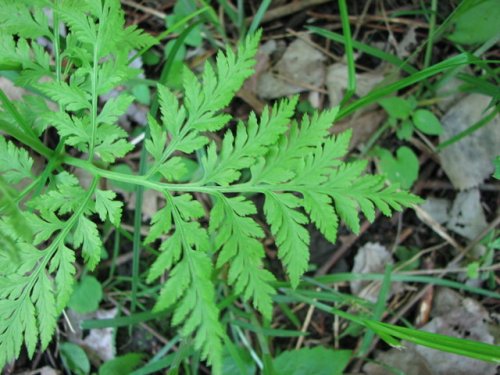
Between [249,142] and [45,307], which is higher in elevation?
[249,142]

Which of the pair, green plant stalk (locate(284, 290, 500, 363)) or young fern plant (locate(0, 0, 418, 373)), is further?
young fern plant (locate(0, 0, 418, 373))

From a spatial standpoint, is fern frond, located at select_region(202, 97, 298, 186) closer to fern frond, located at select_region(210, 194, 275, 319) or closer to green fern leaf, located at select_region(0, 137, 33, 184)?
fern frond, located at select_region(210, 194, 275, 319)

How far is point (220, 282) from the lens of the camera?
2.47 m

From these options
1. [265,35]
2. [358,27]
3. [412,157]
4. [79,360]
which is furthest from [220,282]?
[358,27]

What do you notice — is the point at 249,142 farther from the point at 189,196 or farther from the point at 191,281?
the point at 191,281

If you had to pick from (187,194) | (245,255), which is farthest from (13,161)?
(245,255)

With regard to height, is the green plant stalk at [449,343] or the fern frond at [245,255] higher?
the fern frond at [245,255]

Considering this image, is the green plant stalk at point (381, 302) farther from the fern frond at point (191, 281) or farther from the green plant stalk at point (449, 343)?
the fern frond at point (191, 281)

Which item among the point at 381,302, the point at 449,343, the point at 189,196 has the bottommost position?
the point at 381,302

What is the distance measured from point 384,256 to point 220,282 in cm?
99

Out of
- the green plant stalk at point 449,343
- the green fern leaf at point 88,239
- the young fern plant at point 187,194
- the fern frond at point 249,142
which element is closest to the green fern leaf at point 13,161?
the young fern plant at point 187,194

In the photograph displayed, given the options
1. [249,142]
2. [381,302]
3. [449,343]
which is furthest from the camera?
[381,302]

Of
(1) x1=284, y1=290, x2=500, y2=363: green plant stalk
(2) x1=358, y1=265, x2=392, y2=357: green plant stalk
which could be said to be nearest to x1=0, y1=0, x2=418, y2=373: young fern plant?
(1) x1=284, y1=290, x2=500, y2=363: green plant stalk

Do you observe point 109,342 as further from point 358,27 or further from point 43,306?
point 358,27
